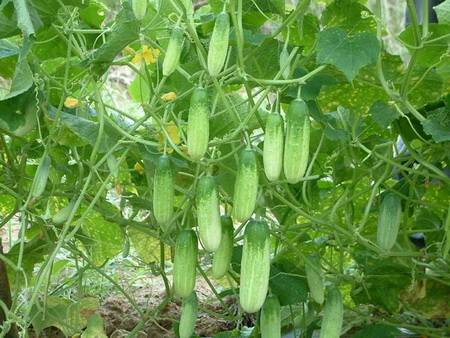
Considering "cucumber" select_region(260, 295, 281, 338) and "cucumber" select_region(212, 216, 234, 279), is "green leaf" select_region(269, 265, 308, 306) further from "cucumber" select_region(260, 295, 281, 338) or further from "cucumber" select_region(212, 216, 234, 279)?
"cucumber" select_region(212, 216, 234, 279)

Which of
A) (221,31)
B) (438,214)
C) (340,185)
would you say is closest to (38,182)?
(221,31)

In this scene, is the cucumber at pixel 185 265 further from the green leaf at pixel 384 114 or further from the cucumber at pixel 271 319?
the green leaf at pixel 384 114

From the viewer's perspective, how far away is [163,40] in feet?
4.41

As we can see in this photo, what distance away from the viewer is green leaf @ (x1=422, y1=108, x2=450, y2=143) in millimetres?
1076

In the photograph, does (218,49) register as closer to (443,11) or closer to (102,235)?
(443,11)

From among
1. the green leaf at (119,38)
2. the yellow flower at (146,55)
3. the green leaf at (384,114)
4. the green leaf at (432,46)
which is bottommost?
the green leaf at (384,114)

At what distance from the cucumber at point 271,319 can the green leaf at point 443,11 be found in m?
0.44

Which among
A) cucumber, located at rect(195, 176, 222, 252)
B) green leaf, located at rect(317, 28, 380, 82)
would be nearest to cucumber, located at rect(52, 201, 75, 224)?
cucumber, located at rect(195, 176, 222, 252)

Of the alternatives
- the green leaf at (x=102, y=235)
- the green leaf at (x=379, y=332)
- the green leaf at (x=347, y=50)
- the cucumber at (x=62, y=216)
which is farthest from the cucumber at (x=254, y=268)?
the green leaf at (x=102, y=235)

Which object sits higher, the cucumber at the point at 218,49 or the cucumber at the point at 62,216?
the cucumber at the point at 218,49

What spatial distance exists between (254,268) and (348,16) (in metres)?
0.48

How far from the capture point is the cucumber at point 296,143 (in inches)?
34.0

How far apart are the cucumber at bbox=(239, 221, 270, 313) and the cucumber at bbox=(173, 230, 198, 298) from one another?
0.09m

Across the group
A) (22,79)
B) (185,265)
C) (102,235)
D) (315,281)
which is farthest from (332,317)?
(102,235)
